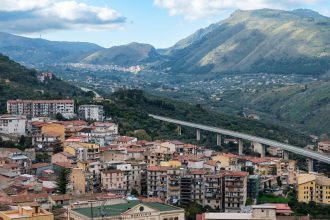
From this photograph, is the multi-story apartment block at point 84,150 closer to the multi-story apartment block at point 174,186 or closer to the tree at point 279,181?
the multi-story apartment block at point 174,186

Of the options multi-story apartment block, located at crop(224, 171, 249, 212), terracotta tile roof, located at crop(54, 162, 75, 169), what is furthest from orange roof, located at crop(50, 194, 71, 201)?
multi-story apartment block, located at crop(224, 171, 249, 212)

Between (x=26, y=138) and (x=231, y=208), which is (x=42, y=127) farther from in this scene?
(x=231, y=208)

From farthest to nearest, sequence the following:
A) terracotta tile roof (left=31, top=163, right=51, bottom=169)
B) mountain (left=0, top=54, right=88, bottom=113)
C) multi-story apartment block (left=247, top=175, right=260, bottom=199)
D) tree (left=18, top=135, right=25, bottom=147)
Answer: mountain (left=0, top=54, right=88, bottom=113), tree (left=18, top=135, right=25, bottom=147), terracotta tile roof (left=31, top=163, right=51, bottom=169), multi-story apartment block (left=247, top=175, right=260, bottom=199)

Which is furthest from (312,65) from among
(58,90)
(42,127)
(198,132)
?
(42,127)

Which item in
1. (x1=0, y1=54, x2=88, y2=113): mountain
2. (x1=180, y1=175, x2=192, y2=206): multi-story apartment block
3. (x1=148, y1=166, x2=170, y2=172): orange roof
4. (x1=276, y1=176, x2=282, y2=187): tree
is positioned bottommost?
(x1=276, y1=176, x2=282, y2=187): tree

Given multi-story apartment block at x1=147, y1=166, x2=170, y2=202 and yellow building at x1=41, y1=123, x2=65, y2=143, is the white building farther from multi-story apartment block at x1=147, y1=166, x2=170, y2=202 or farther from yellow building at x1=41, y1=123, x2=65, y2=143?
multi-story apartment block at x1=147, y1=166, x2=170, y2=202

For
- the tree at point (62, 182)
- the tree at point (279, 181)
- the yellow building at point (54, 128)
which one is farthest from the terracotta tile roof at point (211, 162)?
the yellow building at point (54, 128)

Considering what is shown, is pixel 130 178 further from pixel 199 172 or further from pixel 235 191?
pixel 235 191
